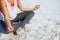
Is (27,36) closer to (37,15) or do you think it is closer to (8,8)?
(8,8)

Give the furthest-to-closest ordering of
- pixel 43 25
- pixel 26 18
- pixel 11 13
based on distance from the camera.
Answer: pixel 43 25
pixel 26 18
pixel 11 13

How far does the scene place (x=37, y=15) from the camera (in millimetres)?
3533

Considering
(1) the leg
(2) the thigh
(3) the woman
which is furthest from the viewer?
(2) the thigh

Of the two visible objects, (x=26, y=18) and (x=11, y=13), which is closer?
(x=11, y=13)

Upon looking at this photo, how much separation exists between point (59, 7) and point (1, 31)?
1.27m

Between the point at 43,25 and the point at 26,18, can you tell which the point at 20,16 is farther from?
the point at 43,25

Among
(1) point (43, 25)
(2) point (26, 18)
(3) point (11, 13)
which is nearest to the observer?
(3) point (11, 13)

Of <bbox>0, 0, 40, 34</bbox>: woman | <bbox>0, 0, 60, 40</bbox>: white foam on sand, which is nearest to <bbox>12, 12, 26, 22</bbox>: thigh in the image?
<bbox>0, 0, 40, 34</bbox>: woman

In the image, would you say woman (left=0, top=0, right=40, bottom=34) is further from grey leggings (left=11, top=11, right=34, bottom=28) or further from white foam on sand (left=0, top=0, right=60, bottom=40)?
white foam on sand (left=0, top=0, right=60, bottom=40)

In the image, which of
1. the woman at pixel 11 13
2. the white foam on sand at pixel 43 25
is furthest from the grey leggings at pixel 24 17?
the white foam on sand at pixel 43 25

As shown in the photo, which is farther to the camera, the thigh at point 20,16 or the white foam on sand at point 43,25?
the thigh at point 20,16

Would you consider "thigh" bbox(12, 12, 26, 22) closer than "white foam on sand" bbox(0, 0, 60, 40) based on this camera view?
No

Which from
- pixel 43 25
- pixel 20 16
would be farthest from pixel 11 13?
pixel 43 25

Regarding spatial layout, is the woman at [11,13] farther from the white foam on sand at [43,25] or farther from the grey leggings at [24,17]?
the white foam on sand at [43,25]
